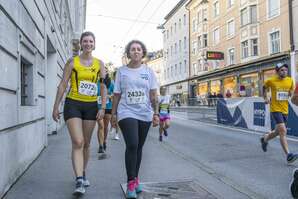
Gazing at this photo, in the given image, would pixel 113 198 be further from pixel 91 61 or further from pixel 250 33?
pixel 250 33

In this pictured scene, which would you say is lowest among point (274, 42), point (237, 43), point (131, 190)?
point (131, 190)

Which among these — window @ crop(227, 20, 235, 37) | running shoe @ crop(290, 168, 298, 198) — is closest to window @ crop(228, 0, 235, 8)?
window @ crop(227, 20, 235, 37)

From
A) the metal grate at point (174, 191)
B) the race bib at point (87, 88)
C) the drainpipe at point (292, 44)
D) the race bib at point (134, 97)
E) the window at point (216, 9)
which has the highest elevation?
the window at point (216, 9)

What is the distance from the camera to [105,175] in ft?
19.4

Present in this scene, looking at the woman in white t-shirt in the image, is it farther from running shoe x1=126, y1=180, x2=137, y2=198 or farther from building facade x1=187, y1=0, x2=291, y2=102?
building facade x1=187, y1=0, x2=291, y2=102

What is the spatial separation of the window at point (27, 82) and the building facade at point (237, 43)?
23.4 metres

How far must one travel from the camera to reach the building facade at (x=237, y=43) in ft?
99.4

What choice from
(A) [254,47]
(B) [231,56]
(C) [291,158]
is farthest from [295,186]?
(B) [231,56]

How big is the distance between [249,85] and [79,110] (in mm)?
30932

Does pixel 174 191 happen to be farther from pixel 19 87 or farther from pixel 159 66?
pixel 159 66

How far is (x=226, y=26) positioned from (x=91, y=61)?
37119mm

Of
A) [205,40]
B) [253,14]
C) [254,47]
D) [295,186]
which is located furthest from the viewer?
[205,40]

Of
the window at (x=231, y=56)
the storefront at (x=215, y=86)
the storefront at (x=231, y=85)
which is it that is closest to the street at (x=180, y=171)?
the storefront at (x=231, y=85)

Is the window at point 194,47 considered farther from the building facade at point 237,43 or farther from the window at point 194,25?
the window at point 194,25
